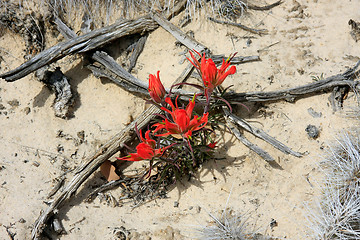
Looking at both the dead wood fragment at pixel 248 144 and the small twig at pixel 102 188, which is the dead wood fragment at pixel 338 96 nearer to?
the dead wood fragment at pixel 248 144

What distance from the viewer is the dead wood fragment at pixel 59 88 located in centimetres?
296

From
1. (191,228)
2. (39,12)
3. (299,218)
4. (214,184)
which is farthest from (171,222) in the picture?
(39,12)

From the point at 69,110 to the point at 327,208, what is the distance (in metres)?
2.33

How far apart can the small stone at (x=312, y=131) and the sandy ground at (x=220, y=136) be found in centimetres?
3

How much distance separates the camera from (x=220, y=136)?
2.70 metres

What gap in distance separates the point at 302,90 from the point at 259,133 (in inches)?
20.4

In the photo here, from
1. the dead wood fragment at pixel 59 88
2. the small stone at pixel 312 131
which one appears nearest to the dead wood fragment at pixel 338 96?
the small stone at pixel 312 131

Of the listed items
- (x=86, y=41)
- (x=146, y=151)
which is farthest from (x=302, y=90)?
(x=86, y=41)

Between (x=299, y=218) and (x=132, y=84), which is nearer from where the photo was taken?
(x=299, y=218)

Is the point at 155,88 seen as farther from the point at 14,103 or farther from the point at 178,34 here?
the point at 14,103

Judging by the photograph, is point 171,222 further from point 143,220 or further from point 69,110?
point 69,110

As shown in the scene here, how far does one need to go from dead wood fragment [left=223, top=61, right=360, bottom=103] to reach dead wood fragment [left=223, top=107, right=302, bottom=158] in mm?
153

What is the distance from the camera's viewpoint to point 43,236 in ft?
8.13

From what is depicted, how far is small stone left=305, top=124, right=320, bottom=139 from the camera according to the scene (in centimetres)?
253
